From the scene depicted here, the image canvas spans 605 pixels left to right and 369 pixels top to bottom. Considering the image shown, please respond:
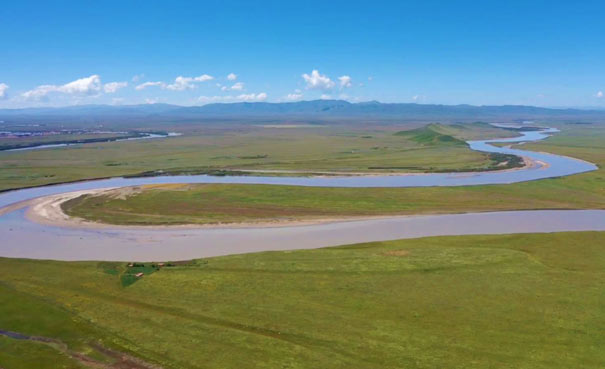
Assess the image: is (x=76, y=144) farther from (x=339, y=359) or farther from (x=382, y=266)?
(x=339, y=359)

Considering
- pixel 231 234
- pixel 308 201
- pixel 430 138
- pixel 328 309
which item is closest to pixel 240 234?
pixel 231 234

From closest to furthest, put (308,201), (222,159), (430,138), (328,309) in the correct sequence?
(328,309) < (308,201) < (222,159) < (430,138)

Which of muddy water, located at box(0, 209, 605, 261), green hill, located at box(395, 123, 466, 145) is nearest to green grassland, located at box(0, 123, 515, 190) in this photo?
green hill, located at box(395, 123, 466, 145)

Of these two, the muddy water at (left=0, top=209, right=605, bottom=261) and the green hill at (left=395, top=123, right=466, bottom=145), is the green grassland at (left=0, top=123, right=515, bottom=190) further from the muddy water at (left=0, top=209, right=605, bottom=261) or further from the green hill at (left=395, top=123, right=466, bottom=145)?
the muddy water at (left=0, top=209, right=605, bottom=261)

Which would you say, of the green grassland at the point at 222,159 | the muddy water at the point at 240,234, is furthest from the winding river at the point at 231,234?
the green grassland at the point at 222,159

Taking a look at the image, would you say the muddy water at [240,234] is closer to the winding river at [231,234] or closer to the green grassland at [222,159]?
the winding river at [231,234]

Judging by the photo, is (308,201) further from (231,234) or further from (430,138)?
(430,138)
